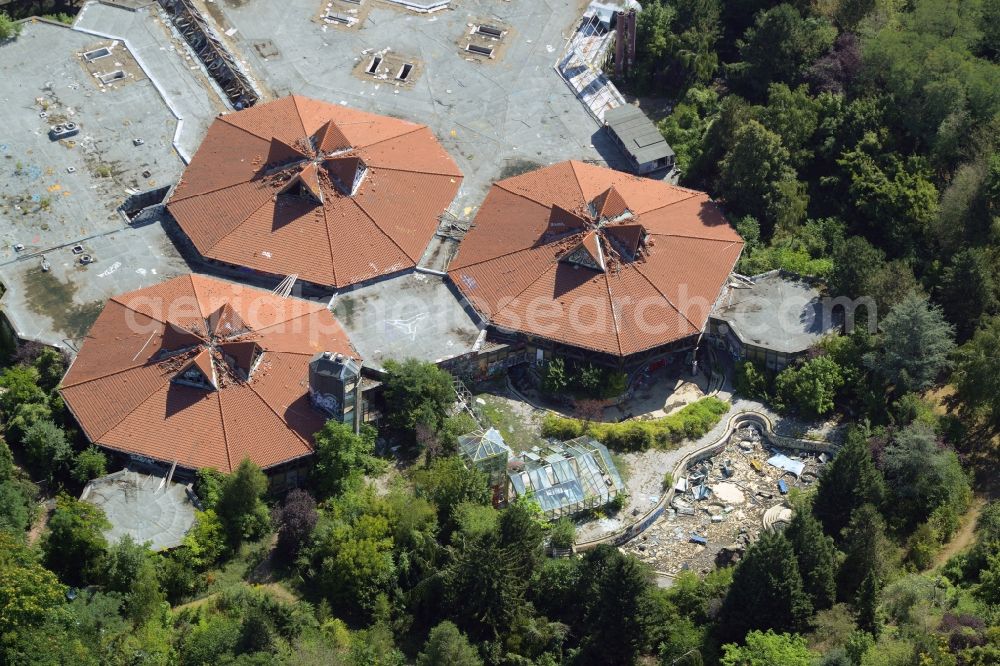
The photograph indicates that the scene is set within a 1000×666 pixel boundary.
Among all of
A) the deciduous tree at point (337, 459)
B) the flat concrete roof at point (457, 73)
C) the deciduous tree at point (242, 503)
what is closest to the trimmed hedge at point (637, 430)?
the deciduous tree at point (337, 459)

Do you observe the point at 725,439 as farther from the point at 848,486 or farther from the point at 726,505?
the point at 848,486

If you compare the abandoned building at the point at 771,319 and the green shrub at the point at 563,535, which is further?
the abandoned building at the point at 771,319

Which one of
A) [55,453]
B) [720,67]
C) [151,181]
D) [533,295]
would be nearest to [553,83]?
[720,67]

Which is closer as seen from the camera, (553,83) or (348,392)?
(348,392)

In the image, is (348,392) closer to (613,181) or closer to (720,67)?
(613,181)

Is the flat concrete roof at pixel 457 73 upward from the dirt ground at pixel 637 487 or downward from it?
upward

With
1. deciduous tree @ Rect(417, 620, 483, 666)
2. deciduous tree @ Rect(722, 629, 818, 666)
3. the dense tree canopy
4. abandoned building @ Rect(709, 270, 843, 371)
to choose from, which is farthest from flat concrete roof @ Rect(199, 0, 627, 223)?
deciduous tree @ Rect(722, 629, 818, 666)

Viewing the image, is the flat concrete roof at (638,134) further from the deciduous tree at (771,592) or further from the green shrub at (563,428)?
the deciduous tree at (771,592)

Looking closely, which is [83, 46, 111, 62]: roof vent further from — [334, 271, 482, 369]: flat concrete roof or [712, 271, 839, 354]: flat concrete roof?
[712, 271, 839, 354]: flat concrete roof
